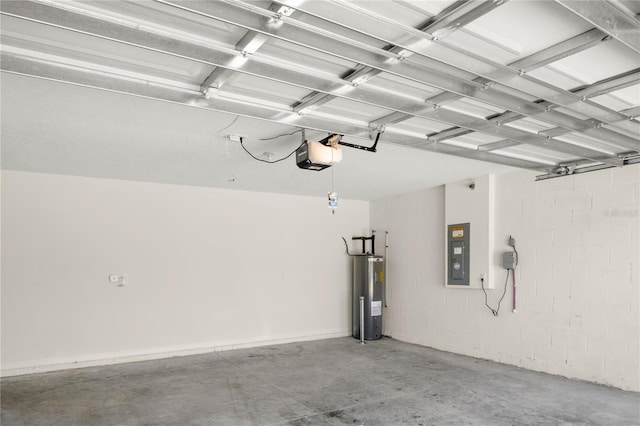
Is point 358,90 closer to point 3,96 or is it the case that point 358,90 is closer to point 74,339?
point 3,96

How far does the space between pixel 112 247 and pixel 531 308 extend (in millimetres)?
4875

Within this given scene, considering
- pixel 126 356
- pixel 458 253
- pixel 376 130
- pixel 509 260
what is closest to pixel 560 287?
pixel 509 260

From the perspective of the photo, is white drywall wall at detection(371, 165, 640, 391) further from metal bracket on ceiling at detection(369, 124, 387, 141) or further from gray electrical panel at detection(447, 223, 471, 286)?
metal bracket on ceiling at detection(369, 124, 387, 141)

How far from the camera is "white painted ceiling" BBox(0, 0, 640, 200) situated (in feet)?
5.51

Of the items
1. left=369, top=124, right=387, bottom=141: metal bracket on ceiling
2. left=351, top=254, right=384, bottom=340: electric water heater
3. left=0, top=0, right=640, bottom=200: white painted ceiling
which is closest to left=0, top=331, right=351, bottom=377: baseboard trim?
left=351, top=254, right=384, bottom=340: electric water heater

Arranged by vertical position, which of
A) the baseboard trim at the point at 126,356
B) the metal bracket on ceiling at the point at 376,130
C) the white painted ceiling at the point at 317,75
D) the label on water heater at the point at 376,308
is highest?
the white painted ceiling at the point at 317,75

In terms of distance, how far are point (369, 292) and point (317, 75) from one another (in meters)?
4.65

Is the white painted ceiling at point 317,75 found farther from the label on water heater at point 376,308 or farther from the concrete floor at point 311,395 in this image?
the label on water heater at point 376,308

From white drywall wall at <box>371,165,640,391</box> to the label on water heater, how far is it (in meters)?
0.78

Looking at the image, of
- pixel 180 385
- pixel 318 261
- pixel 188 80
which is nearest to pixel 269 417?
pixel 180 385

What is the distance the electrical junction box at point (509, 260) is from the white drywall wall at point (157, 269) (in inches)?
106

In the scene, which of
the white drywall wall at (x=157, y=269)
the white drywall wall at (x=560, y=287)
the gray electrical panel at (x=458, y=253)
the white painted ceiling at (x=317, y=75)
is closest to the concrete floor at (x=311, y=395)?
the white drywall wall at (x=560, y=287)

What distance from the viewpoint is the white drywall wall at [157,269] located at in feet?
15.3

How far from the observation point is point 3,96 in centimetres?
262
